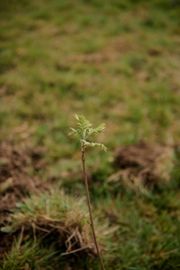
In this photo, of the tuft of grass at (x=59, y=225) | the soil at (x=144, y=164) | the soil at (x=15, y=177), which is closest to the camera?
the tuft of grass at (x=59, y=225)

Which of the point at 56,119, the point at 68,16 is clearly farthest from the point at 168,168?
the point at 68,16

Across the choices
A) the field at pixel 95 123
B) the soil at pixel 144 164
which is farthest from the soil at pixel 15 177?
the soil at pixel 144 164

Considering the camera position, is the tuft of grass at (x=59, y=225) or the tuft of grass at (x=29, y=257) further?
the tuft of grass at (x=59, y=225)

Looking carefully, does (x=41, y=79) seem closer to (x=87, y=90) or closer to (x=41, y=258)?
(x=87, y=90)

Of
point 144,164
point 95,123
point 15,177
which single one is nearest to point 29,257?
point 15,177

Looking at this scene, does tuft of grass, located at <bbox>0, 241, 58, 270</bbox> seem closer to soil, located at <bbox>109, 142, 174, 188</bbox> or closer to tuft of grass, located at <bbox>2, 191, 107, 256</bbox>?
tuft of grass, located at <bbox>2, 191, 107, 256</bbox>

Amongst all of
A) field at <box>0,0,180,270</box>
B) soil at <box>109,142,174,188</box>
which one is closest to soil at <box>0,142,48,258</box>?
field at <box>0,0,180,270</box>

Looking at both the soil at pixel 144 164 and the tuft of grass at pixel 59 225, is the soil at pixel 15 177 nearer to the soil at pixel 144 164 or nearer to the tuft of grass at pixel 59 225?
the tuft of grass at pixel 59 225
